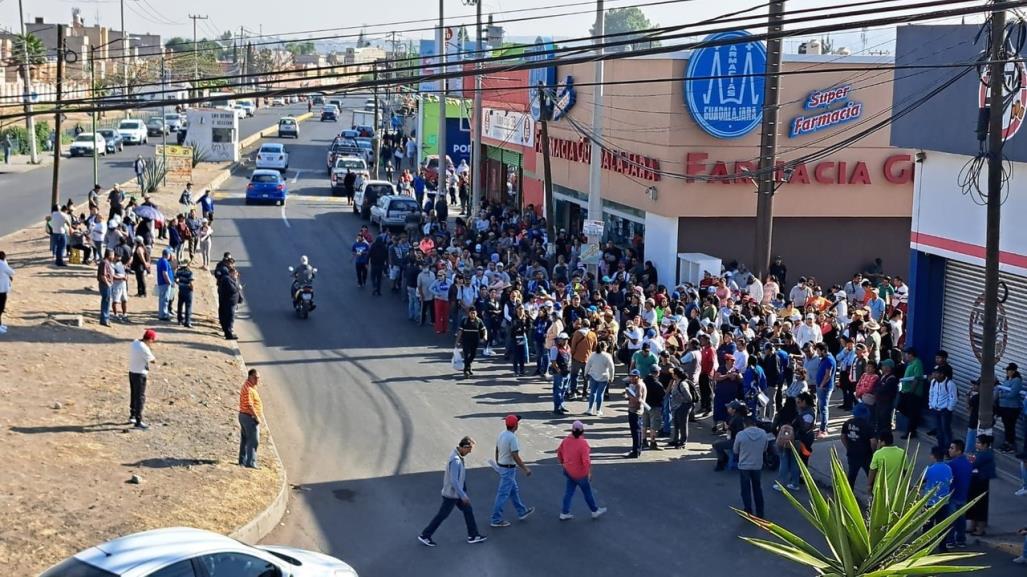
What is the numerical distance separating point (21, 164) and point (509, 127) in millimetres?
35238

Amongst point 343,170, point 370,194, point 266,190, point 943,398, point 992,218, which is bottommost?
point 943,398

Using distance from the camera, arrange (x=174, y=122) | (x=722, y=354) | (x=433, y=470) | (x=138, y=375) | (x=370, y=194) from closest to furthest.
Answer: (x=433, y=470) → (x=138, y=375) → (x=722, y=354) → (x=370, y=194) → (x=174, y=122)

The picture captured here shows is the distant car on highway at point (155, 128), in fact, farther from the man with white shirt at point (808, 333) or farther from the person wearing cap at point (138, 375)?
the man with white shirt at point (808, 333)

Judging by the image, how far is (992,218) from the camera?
1584 centimetres

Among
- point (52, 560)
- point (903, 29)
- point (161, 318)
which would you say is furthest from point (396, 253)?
point (52, 560)

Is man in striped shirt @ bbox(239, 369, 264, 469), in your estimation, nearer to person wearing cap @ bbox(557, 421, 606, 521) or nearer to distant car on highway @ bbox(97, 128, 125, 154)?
person wearing cap @ bbox(557, 421, 606, 521)

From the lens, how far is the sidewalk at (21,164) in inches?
2564

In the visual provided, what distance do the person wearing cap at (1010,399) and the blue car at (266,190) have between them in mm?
36519

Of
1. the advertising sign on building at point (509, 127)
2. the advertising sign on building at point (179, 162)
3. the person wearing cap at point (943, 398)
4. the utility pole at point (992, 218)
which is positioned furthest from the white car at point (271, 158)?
the utility pole at point (992, 218)

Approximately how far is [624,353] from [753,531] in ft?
25.1

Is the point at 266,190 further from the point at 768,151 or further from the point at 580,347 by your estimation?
the point at 580,347

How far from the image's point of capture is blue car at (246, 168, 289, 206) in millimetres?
49625

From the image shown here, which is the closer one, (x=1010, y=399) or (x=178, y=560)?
(x=178, y=560)

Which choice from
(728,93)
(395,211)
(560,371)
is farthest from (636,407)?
(395,211)
